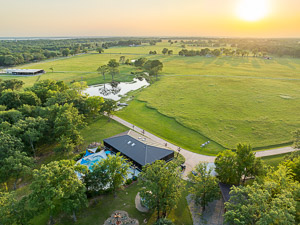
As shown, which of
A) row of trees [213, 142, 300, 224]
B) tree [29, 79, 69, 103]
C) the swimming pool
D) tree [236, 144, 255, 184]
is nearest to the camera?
row of trees [213, 142, 300, 224]

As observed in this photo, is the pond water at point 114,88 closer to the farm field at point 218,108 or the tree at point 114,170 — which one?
the farm field at point 218,108

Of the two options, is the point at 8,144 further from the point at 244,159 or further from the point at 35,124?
the point at 244,159

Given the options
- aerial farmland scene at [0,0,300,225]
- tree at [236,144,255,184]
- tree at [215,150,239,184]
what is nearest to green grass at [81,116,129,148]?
aerial farmland scene at [0,0,300,225]

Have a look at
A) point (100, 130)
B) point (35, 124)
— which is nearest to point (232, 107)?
point (100, 130)

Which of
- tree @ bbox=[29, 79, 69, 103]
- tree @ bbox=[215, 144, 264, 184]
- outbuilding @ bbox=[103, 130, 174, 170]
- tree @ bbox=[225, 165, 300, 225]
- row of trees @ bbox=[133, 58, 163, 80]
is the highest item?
row of trees @ bbox=[133, 58, 163, 80]

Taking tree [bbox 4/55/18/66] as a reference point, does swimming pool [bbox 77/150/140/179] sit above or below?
below

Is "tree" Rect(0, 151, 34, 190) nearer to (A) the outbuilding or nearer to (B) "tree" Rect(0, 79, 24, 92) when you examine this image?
(A) the outbuilding

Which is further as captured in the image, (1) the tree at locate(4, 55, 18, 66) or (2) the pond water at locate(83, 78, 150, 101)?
(1) the tree at locate(4, 55, 18, 66)

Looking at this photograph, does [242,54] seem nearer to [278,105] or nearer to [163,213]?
[278,105]
